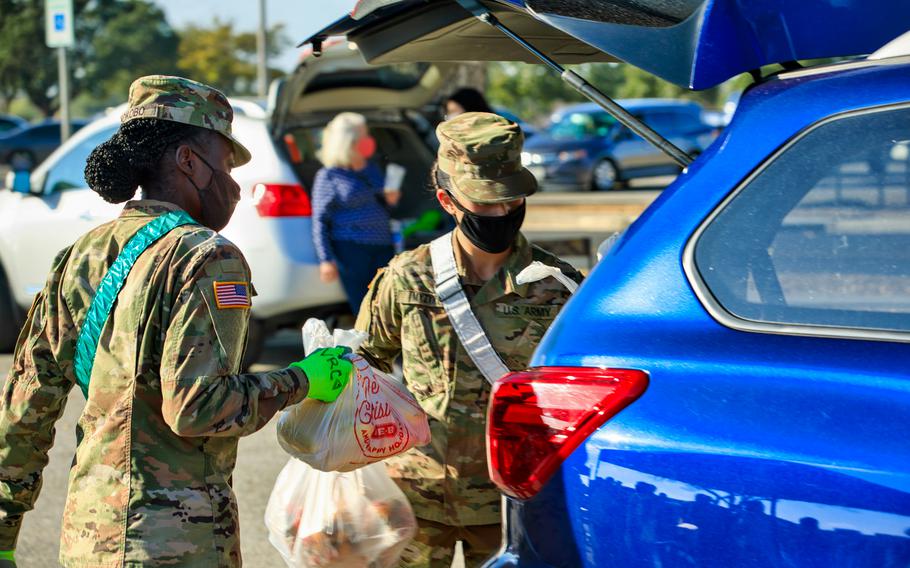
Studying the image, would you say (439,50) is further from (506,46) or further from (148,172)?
(148,172)

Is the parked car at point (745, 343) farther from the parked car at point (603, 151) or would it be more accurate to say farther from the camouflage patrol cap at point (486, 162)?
the parked car at point (603, 151)

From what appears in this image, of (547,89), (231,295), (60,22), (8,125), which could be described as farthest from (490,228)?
(547,89)

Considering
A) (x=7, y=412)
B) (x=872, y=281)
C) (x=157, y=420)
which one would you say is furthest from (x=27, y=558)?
(x=872, y=281)

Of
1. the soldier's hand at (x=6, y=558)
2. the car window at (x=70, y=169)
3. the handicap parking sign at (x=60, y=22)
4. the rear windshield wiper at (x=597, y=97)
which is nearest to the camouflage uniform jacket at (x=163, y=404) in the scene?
the soldier's hand at (x=6, y=558)

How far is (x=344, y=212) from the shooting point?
709 centimetres

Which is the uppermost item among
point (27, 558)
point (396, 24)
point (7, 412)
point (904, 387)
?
point (396, 24)

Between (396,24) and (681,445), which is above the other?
(396,24)

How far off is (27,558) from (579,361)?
3390mm

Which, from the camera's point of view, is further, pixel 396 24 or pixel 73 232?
pixel 73 232

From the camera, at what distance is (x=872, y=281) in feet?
6.54

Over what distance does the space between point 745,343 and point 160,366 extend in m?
1.12

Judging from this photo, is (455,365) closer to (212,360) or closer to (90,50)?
(212,360)

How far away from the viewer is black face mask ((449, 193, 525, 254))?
3.01 metres

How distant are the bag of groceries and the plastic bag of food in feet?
0.57
